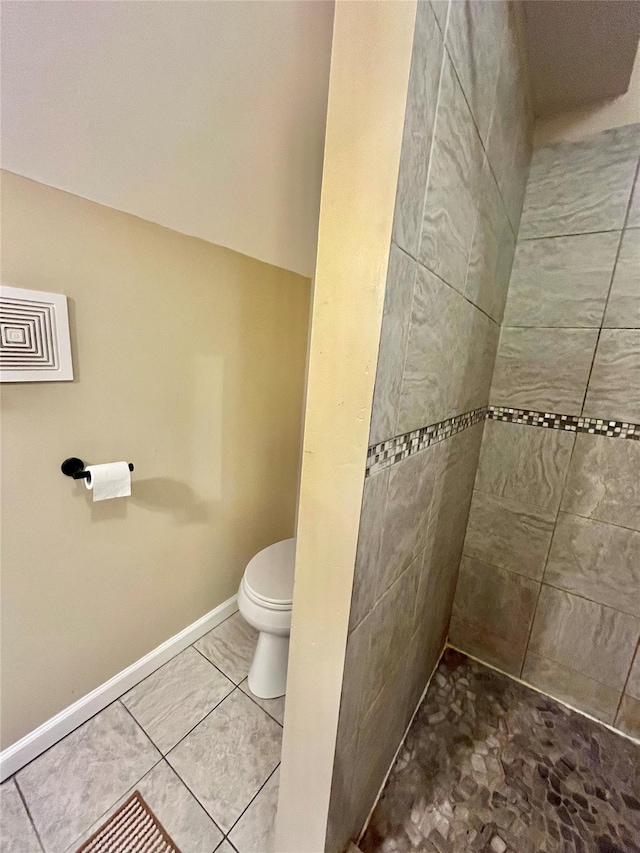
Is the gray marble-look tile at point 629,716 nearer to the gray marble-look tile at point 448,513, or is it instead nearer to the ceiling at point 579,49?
the gray marble-look tile at point 448,513

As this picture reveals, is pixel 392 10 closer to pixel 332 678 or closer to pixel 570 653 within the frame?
pixel 332 678

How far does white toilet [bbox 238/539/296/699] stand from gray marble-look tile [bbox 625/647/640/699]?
1270 mm

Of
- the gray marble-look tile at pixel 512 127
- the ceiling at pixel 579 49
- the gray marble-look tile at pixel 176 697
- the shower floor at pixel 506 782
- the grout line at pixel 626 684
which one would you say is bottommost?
the gray marble-look tile at pixel 176 697

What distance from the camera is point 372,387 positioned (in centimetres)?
57

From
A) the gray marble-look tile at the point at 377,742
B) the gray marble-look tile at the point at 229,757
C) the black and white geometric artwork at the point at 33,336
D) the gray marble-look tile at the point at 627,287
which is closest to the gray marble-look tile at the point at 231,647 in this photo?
the gray marble-look tile at the point at 229,757

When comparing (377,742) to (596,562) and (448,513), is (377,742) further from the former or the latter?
(596,562)

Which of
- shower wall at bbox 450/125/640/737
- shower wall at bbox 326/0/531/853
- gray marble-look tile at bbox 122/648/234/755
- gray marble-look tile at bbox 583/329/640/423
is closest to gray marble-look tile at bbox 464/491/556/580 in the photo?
shower wall at bbox 450/125/640/737

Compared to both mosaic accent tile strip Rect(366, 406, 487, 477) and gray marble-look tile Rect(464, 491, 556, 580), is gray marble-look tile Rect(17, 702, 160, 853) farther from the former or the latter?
gray marble-look tile Rect(464, 491, 556, 580)

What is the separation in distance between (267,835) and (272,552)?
0.83 m

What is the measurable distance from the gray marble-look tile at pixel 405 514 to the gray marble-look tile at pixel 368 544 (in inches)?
1.1

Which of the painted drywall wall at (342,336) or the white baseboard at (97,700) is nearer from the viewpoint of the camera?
the painted drywall wall at (342,336)

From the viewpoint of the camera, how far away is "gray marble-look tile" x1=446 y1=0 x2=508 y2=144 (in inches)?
24.6

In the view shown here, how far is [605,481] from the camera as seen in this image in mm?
1229

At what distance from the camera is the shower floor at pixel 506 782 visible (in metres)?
0.99
